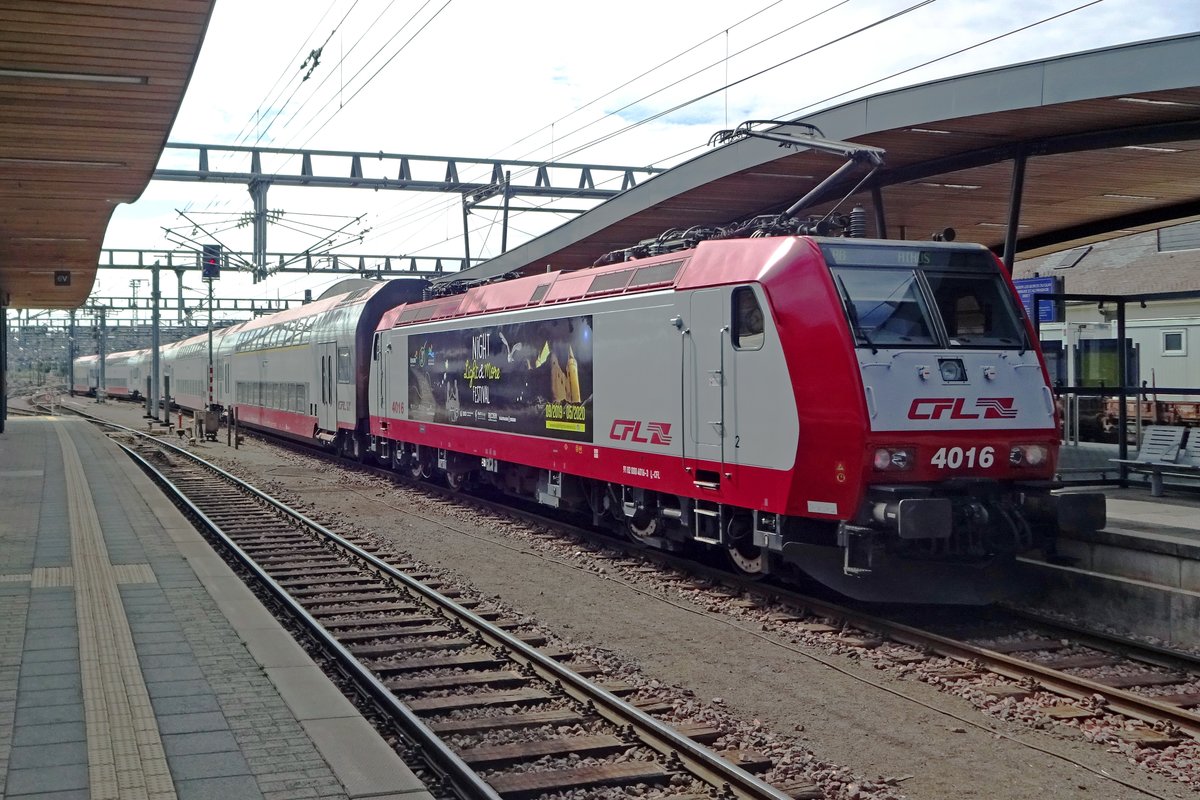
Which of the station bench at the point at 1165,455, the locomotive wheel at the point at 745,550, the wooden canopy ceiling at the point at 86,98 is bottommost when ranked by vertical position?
the locomotive wheel at the point at 745,550

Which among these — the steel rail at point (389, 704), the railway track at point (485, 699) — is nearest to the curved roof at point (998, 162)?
the railway track at point (485, 699)

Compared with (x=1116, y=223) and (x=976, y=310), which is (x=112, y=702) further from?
(x=1116, y=223)

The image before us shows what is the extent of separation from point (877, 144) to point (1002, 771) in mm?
7843

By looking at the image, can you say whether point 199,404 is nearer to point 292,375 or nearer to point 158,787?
point 292,375

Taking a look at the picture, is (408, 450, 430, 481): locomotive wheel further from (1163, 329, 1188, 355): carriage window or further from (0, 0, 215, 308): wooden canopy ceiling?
(1163, 329, 1188, 355): carriage window

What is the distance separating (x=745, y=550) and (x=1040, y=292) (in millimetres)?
9356

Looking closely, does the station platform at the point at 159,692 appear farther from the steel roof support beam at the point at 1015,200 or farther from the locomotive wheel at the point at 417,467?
the steel roof support beam at the point at 1015,200

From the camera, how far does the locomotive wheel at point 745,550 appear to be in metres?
10.0

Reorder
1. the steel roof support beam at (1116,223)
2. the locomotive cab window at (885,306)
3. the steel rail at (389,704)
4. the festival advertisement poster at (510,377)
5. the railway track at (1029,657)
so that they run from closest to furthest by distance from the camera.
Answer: the steel rail at (389,704), the railway track at (1029,657), the locomotive cab window at (885,306), the festival advertisement poster at (510,377), the steel roof support beam at (1116,223)

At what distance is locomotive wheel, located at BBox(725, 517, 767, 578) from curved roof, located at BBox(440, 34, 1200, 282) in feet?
14.1

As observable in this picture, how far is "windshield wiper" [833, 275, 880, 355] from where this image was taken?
341 inches

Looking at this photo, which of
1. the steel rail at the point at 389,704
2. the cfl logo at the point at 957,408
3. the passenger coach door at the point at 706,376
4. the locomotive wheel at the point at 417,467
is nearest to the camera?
the steel rail at the point at 389,704

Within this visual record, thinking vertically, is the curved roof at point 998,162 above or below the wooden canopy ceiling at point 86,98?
below

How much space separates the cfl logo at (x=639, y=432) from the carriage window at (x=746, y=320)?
149 cm
